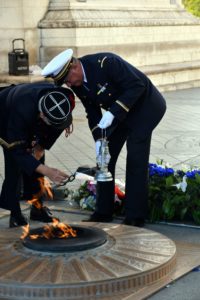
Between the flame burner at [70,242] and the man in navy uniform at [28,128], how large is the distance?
0.43 m

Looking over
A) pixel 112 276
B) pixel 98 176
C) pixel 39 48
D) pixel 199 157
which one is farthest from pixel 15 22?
pixel 112 276

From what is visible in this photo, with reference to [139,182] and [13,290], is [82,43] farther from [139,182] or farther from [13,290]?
[13,290]

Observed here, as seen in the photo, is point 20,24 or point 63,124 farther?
point 20,24

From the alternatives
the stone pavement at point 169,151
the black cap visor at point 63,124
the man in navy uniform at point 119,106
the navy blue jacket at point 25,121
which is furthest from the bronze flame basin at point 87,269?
the man in navy uniform at point 119,106

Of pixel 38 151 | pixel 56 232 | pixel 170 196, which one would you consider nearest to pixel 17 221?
pixel 38 151

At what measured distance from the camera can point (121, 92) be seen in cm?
525

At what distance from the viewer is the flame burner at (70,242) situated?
420 centimetres

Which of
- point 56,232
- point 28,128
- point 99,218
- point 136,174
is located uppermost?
point 28,128

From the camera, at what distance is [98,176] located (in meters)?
4.70

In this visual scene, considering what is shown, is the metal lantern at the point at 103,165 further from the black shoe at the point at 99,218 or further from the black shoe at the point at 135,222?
the black shoe at the point at 99,218

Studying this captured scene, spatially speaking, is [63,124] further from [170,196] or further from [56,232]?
[170,196]

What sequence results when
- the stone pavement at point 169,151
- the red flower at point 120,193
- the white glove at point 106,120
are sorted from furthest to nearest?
the red flower at point 120,193 → the white glove at point 106,120 → the stone pavement at point 169,151

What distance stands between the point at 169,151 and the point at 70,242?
4.80 metres

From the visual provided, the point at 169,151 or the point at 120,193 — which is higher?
the point at 120,193
